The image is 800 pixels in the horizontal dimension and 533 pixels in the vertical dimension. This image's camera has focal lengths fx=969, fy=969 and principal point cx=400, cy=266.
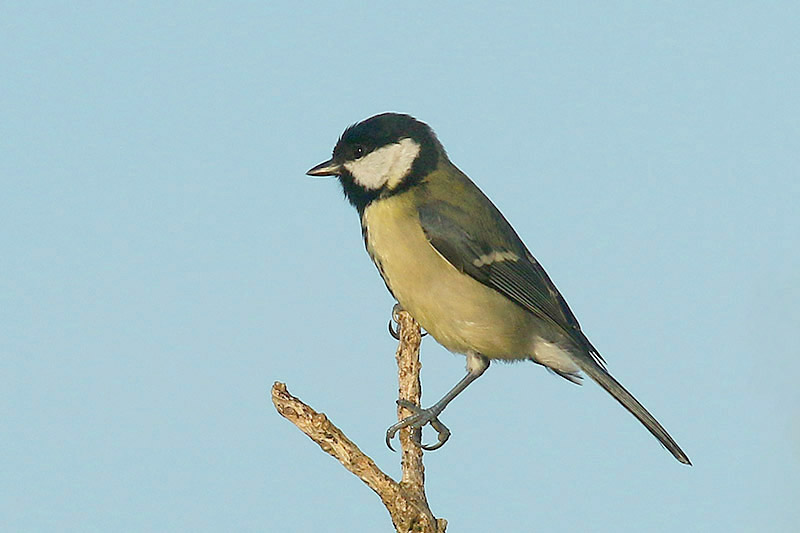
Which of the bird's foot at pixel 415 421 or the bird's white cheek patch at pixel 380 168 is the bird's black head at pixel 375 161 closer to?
the bird's white cheek patch at pixel 380 168

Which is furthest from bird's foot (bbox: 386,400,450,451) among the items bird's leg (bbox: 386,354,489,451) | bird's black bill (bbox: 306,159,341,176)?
bird's black bill (bbox: 306,159,341,176)

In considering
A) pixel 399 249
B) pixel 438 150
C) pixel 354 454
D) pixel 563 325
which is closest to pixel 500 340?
pixel 563 325

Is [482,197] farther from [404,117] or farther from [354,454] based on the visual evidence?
[354,454]

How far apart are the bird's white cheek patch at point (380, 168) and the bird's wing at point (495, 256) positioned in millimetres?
226

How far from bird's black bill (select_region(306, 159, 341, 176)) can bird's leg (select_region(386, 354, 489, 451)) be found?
43.5 inches

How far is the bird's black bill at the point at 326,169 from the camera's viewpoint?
4.70 m

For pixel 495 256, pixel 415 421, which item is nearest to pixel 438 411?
pixel 415 421

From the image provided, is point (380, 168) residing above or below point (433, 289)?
above

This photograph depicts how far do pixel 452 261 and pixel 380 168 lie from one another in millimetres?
570

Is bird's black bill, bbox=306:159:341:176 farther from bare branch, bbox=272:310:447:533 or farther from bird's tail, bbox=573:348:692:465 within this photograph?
bare branch, bbox=272:310:447:533

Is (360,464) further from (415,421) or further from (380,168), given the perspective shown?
(380,168)

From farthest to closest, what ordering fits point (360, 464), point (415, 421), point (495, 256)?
point (495, 256) < point (415, 421) < point (360, 464)

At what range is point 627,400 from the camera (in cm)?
452

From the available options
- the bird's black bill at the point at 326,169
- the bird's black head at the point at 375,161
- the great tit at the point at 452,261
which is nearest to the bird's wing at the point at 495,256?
the great tit at the point at 452,261
